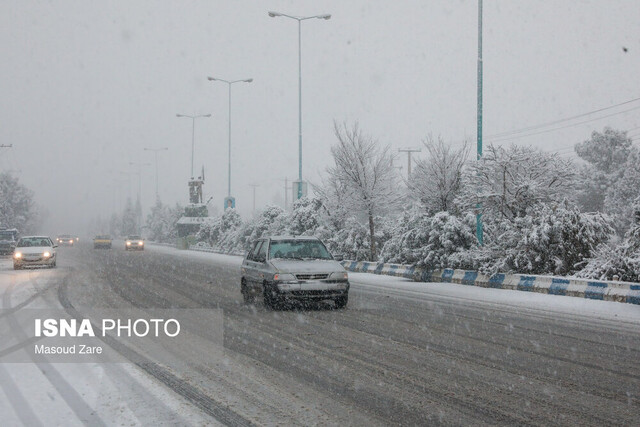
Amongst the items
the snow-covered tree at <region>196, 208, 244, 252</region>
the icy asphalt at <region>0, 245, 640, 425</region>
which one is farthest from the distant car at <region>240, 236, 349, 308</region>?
the snow-covered tree at <region>196, 208, 244, 252</region>

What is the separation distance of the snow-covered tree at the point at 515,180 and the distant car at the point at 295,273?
9.04 meters

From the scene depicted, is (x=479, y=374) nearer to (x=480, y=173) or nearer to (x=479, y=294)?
(x=479, y=294)

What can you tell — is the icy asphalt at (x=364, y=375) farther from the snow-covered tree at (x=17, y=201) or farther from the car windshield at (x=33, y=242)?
the snow-covered tree at (x=17, y=201)

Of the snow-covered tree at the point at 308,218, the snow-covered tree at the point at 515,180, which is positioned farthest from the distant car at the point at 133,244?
the snow-covered tree at the point at 515,180

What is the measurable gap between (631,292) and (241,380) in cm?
1177

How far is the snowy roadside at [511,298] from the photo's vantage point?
15195 millimetres

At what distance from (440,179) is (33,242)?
1957 centimetres

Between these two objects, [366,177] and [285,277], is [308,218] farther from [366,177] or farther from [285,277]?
[285,277]

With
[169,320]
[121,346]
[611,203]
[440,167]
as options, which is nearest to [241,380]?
[121,346]

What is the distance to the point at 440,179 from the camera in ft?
89.3

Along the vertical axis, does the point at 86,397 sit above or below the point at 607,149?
below

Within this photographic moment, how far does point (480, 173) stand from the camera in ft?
78.5

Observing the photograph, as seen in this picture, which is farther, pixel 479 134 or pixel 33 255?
pixel 33 255

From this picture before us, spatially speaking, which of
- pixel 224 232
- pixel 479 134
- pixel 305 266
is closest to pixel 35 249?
pixel 479 134
